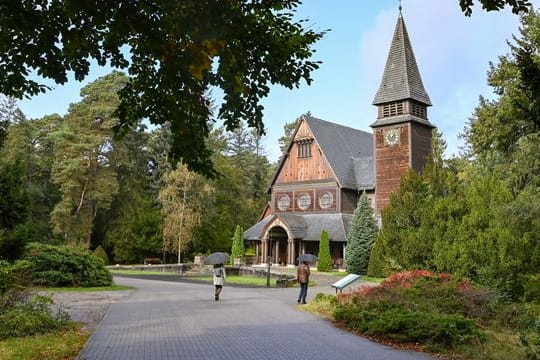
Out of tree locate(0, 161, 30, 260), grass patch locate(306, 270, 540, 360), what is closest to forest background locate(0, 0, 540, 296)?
tree locate(0, 161, 30, 260)

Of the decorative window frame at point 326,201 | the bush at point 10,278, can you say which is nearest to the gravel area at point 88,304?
the bush at point 10,278

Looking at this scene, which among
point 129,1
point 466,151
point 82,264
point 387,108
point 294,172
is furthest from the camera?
point 466,151

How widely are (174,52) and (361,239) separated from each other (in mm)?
29994

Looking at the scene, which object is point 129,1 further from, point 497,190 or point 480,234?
point 497,190

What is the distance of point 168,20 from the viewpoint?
5.52 m

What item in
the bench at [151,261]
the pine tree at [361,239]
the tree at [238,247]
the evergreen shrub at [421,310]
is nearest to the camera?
the evergreen shrub at [421,310]

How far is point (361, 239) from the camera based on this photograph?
114ft

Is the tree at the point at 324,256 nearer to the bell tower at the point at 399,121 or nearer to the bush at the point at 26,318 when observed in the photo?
the bell tower at the point at 399,121

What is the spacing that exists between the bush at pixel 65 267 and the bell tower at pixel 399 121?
22.1m

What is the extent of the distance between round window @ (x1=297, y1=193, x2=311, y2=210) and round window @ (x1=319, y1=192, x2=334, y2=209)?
4.01ft

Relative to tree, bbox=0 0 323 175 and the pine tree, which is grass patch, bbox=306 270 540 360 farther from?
the pine tree

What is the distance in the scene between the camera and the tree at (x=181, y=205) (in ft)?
145

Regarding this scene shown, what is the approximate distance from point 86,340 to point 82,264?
Answer: 550 inches

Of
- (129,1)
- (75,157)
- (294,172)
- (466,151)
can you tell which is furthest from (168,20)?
(466,151)
